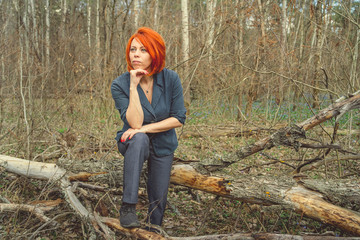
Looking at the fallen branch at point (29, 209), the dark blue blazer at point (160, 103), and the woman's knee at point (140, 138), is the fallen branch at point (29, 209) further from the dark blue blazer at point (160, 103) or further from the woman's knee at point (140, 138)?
the woman's knee at point (140, 138)

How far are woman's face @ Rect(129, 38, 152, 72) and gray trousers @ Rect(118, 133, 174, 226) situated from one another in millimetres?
549

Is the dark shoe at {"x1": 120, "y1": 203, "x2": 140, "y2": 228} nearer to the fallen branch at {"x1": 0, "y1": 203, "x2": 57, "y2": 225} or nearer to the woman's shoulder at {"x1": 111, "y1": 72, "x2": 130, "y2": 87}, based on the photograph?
the fallen branch at {"x1": 0, "y1": 203, "x2": 57, "y2": 225}

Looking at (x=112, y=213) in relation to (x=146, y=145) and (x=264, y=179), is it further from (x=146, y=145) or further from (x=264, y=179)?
(x=264, y=179)

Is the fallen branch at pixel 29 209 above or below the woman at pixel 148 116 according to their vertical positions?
below

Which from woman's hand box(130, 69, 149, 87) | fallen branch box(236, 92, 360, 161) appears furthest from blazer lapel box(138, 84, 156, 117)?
fallen branch box(236, 92, 360, 161)

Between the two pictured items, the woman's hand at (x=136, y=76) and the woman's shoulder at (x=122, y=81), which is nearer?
the woman's hand at (x=136, y=76)

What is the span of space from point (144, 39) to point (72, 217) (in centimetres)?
172

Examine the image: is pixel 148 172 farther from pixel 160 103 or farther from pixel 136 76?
pixel 136 76

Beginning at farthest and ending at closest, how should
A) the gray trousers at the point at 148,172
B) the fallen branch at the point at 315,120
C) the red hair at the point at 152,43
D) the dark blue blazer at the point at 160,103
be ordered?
the fallen branch at the point at 315,120, the dark blue blazer at the point at 160,103, the red hair at the point at 152,43, the gray trousers at the point at 148,172

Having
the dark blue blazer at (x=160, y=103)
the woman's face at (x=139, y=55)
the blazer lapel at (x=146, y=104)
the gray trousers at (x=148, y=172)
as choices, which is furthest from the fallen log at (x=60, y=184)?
the woman's face at (x=139, y=55)

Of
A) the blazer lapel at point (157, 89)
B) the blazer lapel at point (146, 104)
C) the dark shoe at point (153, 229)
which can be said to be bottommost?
the dark shoe at point (153, 229)

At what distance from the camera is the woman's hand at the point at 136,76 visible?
7.29 feet

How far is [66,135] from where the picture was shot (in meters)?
4.63

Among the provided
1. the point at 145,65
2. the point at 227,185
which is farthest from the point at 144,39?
the point at 227,185
